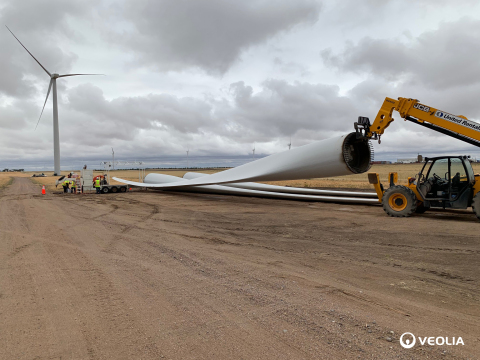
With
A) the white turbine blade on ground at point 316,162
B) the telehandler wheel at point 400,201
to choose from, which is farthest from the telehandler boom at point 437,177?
the white turbine blade on ground at point 316,162

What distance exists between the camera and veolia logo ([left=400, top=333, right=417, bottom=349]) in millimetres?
2660

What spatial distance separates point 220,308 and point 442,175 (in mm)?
8778

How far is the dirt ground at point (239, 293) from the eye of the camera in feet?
8.89

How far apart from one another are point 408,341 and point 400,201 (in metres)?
7.91

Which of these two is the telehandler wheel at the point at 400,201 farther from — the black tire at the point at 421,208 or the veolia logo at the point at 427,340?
the veolia logo at the point at 427,340

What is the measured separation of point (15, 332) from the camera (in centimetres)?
298

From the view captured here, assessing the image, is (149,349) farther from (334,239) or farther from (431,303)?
(334,239)

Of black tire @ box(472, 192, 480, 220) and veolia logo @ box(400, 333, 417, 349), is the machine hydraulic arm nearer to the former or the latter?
black tire @ box(472, 192, 480, 220)

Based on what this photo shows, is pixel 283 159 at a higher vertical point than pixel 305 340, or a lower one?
higher

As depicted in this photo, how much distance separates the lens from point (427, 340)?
2748 millimetres

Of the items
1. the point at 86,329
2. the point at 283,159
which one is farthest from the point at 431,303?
the point at 283,159

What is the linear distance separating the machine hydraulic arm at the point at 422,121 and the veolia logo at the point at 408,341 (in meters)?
8.31

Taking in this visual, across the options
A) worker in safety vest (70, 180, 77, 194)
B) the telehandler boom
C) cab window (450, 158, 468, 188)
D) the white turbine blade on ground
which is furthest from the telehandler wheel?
worker in safety vest (70, 180, 77, 194)

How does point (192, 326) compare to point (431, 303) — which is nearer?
point (192, 326)
